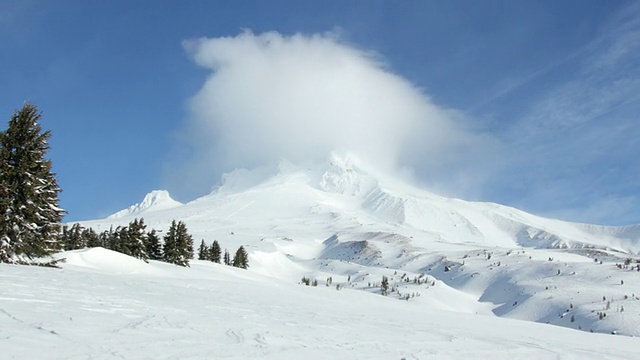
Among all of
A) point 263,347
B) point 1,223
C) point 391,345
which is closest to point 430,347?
point 391,345

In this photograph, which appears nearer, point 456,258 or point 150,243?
point 150,243

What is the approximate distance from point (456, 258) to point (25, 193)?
1996 inches

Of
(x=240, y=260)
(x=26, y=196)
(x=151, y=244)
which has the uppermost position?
(x=26, y=196)

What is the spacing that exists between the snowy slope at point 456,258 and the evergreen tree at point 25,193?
60.1ft

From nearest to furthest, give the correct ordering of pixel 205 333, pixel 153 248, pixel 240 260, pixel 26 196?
pixel 205 333
pixel 26 196
pixel 153 248
pixel 240 260

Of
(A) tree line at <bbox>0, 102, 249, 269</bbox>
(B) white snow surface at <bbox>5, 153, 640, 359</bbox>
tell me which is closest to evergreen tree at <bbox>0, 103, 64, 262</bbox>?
(A) tree line at <bbox>0, 102, 249, 269</bbox>

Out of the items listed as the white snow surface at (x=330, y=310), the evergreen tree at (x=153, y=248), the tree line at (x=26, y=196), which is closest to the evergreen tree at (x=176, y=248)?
the evergreen tree at (x=153, y=248)

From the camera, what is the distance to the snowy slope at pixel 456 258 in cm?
3278

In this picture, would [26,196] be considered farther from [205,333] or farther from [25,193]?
[205,333]

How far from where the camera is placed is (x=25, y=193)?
2223 centimetres

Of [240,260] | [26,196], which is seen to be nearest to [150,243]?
[240,260]

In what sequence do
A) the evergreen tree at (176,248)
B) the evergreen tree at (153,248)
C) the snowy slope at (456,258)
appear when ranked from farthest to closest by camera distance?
the evergreen tree at (153,248) → the evergreen tree at (176,248) → the snowy slope at (456,258)

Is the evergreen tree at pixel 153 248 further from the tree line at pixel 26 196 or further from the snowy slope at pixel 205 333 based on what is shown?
the snowy slope at pixel 205 333

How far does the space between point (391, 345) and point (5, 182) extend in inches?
802
